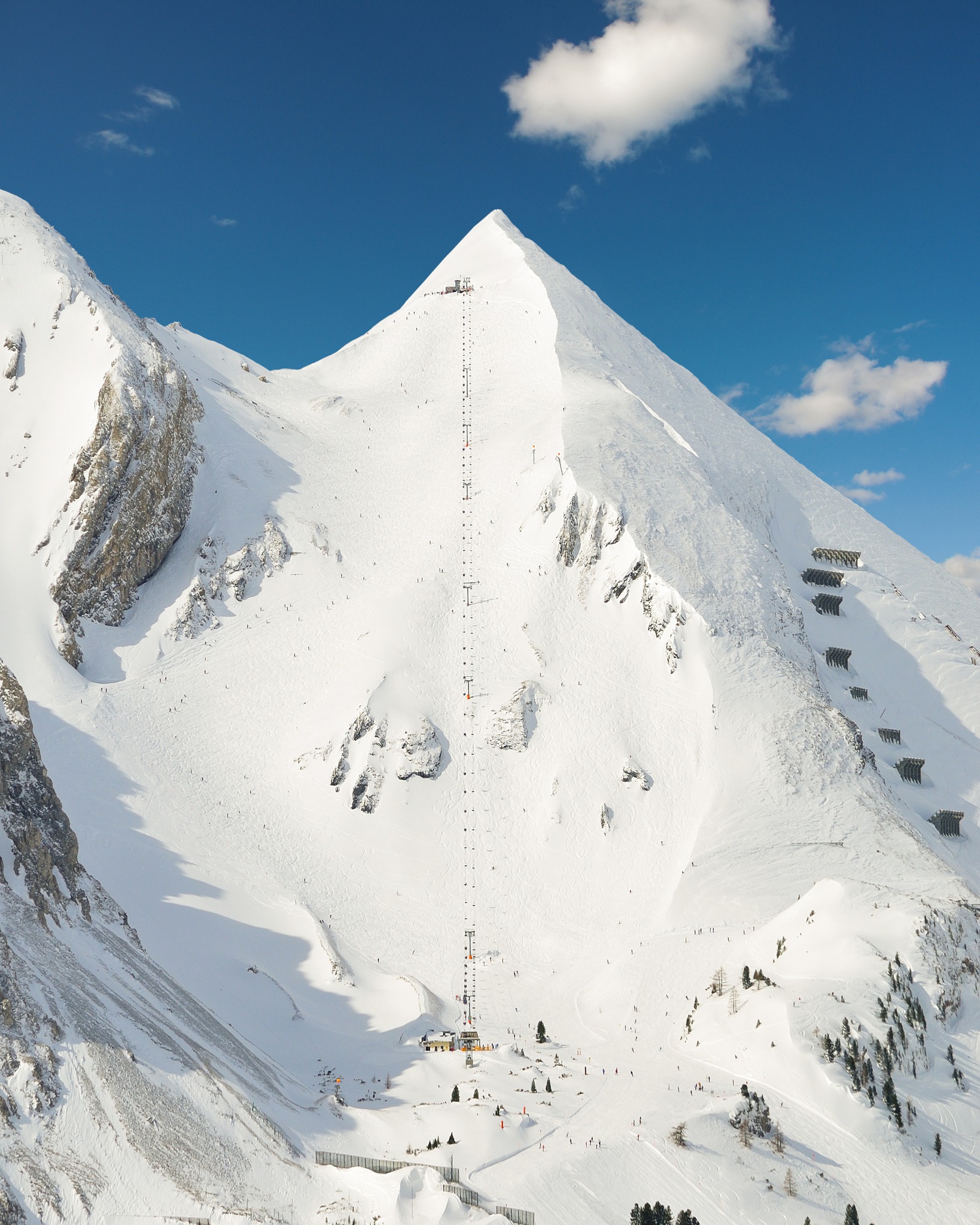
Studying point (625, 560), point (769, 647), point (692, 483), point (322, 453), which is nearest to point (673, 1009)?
point (769, 647)

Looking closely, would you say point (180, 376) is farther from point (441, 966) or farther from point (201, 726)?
point (441, 966)

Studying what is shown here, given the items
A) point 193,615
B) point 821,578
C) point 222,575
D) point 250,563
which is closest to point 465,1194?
point 193,615

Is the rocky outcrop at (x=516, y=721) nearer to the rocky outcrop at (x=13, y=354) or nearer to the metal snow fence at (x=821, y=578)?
the metal snow fence at (x=821, y=578)

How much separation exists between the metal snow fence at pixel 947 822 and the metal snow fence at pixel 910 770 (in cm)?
325

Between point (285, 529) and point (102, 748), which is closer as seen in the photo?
point (102, 748)

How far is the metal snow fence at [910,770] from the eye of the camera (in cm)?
6844

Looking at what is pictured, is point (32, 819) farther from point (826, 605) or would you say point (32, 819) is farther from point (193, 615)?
point (826, 605)

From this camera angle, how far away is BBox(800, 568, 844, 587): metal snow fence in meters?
82.2

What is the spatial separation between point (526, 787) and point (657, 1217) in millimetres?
33126

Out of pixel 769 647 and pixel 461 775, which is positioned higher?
pixel 769 647

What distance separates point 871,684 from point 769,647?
1167 centimetres

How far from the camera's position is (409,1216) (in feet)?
102

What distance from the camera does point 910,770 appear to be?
68.5m

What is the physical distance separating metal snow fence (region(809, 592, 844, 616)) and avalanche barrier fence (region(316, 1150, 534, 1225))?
184 feet
